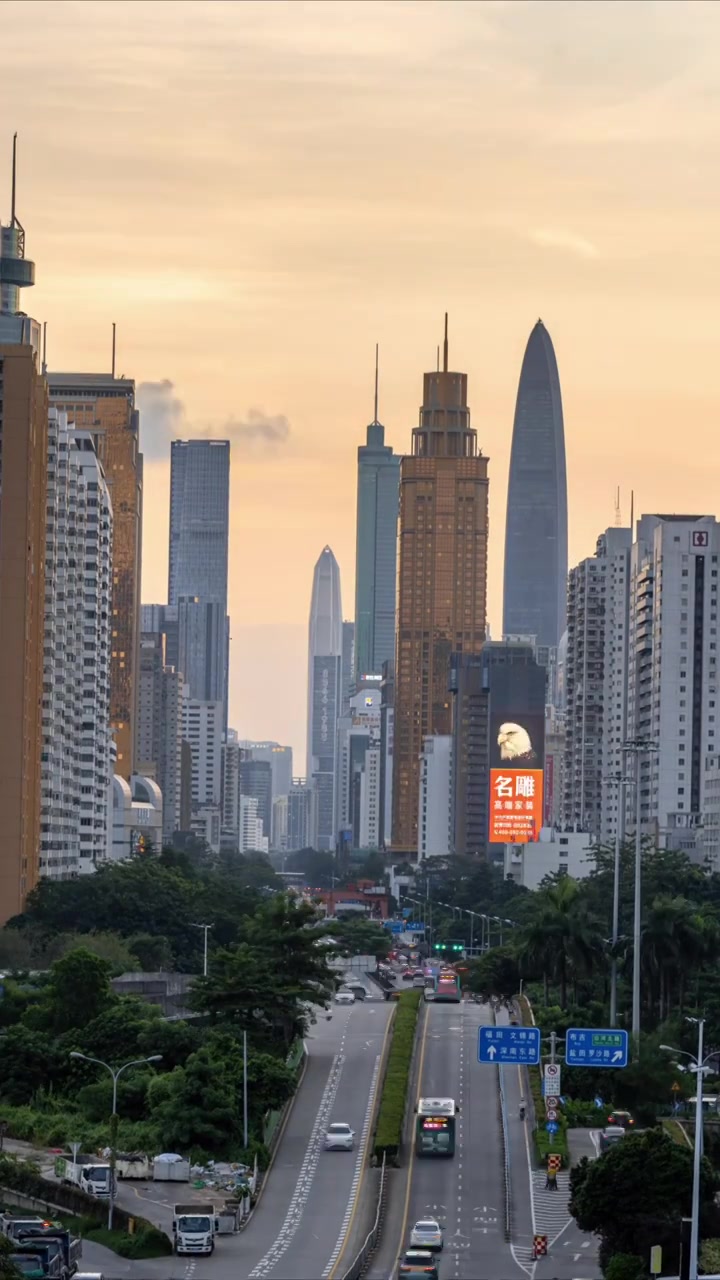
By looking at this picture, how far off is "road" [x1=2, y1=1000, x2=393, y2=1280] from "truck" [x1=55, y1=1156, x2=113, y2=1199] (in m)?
1.57

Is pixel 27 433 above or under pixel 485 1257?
above

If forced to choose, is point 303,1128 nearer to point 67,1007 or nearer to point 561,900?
point 67,1007

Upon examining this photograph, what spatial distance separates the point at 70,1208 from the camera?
93625mm

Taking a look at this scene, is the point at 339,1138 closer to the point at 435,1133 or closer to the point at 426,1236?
the point at 435,1133

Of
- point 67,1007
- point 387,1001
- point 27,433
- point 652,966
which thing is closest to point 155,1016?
point 67,1007

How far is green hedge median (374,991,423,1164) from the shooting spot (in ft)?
340

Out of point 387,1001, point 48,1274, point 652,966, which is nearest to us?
point 48,1274


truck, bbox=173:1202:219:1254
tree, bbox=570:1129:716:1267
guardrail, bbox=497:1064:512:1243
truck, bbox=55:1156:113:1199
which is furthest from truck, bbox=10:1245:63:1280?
guardrail, bbox=497:1064:512:1243

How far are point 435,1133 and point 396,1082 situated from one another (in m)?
13.7

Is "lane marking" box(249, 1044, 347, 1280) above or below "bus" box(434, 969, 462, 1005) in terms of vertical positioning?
below

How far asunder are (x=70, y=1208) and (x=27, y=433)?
10194 centimetres

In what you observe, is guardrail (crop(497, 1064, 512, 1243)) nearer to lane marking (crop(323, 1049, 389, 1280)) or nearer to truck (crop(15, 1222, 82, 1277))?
lane marking (crop(323, 1049, 389, 1280))

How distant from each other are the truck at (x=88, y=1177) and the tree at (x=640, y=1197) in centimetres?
1964

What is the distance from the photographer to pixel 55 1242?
78.0 metres
